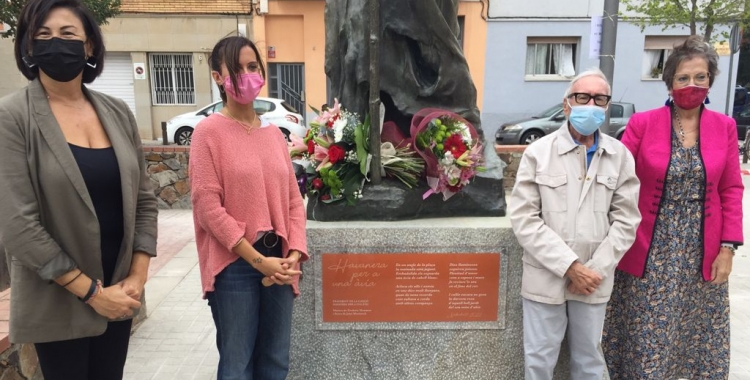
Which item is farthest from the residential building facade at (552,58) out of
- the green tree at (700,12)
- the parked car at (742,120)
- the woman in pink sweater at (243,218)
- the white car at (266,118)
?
the woman in pink sweater at (243,218)

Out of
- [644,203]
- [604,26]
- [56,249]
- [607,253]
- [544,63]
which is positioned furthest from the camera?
[544,63]

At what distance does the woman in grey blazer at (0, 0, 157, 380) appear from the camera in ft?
4.95

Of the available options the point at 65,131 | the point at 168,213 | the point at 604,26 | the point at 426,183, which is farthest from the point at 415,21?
the point at 168,213

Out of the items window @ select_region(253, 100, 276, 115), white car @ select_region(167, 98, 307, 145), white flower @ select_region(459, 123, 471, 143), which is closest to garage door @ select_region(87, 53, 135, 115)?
white car @ select_region(167, 98, 307, 145)

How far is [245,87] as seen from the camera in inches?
74.9

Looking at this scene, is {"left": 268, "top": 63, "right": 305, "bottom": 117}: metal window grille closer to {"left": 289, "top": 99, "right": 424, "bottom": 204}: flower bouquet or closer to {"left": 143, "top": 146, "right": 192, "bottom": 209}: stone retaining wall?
{"left": 143, "top": 146, "right": 192, "bottom": 209}: stone retaining wall

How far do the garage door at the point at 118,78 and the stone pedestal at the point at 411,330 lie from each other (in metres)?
14.3

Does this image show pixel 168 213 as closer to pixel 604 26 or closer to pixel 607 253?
pixel 604 26

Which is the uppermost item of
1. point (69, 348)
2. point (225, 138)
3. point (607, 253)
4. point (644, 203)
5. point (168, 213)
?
point (225, 138)

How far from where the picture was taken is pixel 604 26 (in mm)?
5625

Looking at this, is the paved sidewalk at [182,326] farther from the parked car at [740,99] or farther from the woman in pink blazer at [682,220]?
the parked car at [740,99]

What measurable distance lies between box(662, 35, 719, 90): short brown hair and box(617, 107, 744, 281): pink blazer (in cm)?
15

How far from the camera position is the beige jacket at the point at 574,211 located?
2.16m

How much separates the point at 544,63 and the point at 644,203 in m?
13.2
